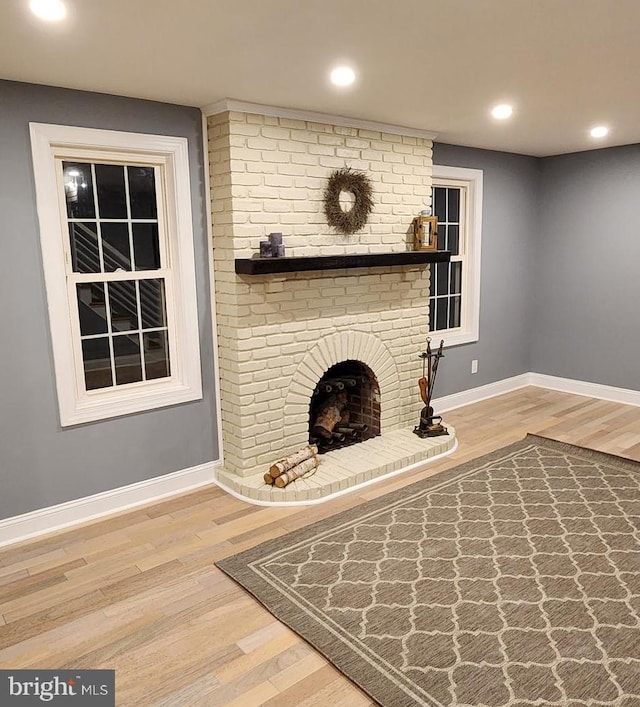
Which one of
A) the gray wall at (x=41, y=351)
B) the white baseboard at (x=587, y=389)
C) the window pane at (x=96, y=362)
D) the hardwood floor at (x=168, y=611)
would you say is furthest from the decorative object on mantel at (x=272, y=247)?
the white baseboard at (x=587, y=389)

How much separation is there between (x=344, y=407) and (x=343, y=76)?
2525 millimetres

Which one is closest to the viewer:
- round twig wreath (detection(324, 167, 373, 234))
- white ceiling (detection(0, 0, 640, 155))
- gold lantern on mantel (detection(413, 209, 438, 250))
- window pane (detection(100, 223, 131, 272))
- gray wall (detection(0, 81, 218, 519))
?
white ceiling (detection(0, 0, 640, 155))

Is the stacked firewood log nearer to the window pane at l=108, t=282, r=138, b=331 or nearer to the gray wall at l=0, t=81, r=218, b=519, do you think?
the gray wall at l=0, t=81, r=218, b=519

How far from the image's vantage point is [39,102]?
2977 millimetres

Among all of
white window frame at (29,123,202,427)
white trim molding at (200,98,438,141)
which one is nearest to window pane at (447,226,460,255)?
white trim molding at (200,98,438,141)

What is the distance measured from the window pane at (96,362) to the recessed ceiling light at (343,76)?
1.96m

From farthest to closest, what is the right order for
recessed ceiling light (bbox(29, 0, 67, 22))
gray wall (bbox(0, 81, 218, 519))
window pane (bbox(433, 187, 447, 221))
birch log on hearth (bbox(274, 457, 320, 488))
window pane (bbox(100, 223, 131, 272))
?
window pane (bbox(433, 187, 447, 221))
birch log on hearth (bbox(274, 457, 320, 488))
window pane (bbox(100, 223, 131, 272))
gray wall (bbox(0, 81, 218, 519))
recessed ceiling light (bbox(29, 0, 67, 22))

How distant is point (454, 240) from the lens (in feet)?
17.9

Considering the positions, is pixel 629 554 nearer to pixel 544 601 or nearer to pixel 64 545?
pixel 544 601

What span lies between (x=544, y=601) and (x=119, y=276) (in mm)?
2825

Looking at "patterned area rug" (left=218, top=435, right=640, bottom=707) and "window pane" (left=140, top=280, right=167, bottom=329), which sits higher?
"window pane" (left=140, top=280, right=167, bottom=329)

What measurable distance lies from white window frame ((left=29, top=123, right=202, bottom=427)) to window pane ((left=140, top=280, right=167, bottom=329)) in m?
0.04

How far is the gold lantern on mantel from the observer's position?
14.5 ft

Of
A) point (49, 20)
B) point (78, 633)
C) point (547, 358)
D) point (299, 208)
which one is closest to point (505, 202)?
point (547, 358)
